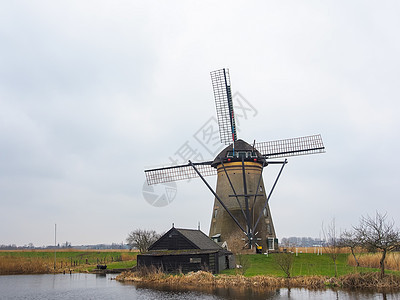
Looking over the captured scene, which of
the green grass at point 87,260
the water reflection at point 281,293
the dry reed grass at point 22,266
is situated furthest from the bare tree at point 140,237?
the water reflection at point 281,293

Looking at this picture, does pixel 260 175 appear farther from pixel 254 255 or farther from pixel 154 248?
pixel 154 248

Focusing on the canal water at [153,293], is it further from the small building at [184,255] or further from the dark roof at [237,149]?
the dark roof at [237,149]

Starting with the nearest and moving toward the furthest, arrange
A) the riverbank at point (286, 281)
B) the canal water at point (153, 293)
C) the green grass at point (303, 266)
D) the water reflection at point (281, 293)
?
→ the water reflection at point (281, 293), the canal water at point (153, 293), the riverbank at point (286, 281), the green grass at point (303, 266)

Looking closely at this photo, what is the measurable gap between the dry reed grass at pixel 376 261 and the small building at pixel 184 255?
9.39m

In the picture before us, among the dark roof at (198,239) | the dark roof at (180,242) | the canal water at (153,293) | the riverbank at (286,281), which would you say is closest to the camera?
the canal water at (153,293)

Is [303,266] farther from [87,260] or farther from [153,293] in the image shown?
[87,260]

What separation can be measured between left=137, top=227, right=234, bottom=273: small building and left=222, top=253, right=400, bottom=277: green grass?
1.31 m

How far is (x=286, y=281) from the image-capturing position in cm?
2125

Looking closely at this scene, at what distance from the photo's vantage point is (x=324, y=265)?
28422 mm

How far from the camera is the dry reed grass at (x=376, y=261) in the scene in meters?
26.0

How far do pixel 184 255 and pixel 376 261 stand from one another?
44.3ft

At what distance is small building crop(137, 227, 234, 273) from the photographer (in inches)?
1023

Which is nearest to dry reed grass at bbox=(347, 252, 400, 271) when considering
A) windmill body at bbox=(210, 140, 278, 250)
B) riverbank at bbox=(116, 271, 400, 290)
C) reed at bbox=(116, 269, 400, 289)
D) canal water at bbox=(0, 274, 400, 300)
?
riverbank at bbox=(116, 271, 400, 290)

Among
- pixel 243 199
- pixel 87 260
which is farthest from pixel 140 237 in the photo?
pixel 243 199
